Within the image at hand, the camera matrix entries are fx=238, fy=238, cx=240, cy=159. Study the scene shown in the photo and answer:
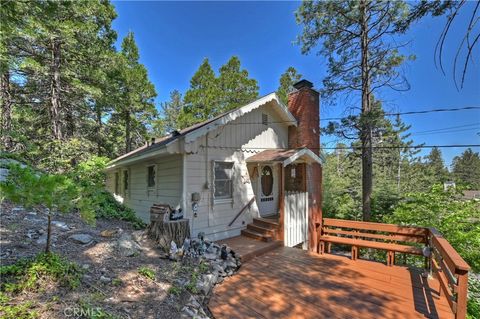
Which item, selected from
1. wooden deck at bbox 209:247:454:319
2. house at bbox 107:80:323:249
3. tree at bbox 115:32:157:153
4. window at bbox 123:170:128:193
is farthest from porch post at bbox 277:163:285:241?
tree at bbox 115:32:157:153

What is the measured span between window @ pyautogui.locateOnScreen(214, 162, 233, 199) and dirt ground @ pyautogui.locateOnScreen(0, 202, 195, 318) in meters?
2.50

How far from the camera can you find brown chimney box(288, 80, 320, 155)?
9.25m

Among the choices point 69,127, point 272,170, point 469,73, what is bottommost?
point 272,170

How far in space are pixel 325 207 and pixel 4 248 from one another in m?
11.8

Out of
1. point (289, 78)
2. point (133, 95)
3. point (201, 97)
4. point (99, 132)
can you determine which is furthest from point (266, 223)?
point (99, 132)

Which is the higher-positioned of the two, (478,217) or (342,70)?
(342,70)

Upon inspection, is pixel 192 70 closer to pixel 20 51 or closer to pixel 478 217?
pixel 20 51

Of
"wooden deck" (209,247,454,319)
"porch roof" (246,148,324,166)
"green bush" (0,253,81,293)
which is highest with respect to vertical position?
"porch roof" (246,148,324,166)

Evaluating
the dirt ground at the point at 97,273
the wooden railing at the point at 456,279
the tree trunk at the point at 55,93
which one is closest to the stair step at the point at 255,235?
the dirt ground at the point at 97,273

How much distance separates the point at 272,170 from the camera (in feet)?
30.3

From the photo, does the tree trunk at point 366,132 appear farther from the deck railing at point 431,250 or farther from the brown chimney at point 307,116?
the deck railing at point 431,250

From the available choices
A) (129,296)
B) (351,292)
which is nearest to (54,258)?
(129,296)

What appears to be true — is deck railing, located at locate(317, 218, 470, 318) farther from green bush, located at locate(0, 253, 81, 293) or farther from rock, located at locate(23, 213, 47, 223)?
rock, located at locate(23, 213, 47, 223)

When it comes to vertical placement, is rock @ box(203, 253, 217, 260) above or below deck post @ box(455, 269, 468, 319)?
below
